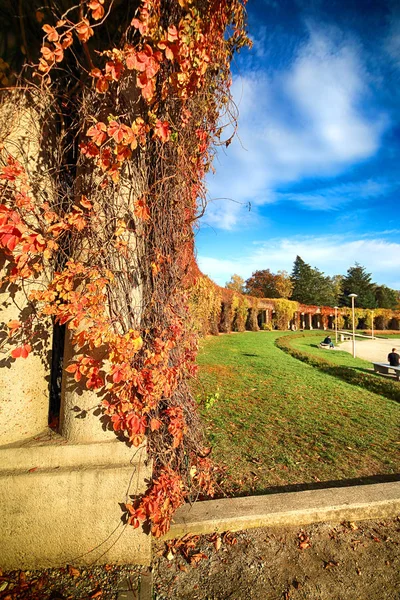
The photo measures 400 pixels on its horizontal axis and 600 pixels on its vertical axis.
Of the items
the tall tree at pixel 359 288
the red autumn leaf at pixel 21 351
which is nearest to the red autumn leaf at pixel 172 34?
the red autumn leaf at pixel 21 351

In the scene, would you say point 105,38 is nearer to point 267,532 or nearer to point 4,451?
point 4,451

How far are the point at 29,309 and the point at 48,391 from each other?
0.75m

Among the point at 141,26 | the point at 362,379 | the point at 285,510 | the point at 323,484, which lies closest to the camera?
the point at 141,26

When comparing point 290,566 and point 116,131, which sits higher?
point 116,131

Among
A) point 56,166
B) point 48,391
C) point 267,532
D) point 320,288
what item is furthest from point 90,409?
point 320,288

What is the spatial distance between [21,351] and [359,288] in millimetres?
69811

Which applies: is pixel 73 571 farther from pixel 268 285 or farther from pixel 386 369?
pixel 268 285

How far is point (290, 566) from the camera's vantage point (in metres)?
2.21

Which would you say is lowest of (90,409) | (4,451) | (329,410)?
(329,410)

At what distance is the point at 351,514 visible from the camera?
8.67 feet

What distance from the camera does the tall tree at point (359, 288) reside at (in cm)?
6003

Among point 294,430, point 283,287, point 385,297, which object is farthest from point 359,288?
point 294,430

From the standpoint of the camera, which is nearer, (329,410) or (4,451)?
(4,451)

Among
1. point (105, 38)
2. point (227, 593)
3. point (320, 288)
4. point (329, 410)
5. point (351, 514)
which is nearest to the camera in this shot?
point (227, 593)
